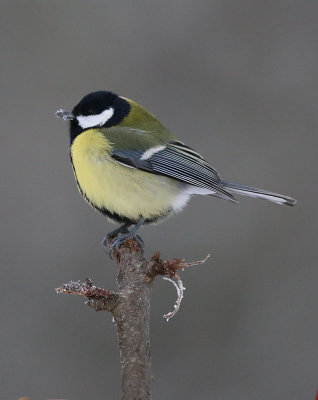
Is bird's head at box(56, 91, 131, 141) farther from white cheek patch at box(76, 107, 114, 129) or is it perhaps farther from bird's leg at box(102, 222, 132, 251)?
bird's leg at box(102, 222, 132, 251)

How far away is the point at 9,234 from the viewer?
3.83 meters

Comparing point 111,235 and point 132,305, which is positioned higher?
point 111,235

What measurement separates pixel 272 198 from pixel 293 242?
1.53 m

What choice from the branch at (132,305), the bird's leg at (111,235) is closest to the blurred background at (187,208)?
the bird's leg at (111,235)

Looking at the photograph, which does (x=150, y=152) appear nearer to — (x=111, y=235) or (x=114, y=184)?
(x=114, y=184)

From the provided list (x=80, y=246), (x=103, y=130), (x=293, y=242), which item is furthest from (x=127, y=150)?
(x=293, y=242)

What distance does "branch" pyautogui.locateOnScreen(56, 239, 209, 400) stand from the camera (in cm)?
129

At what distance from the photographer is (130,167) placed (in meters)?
2.52

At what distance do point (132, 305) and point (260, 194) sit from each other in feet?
3.85

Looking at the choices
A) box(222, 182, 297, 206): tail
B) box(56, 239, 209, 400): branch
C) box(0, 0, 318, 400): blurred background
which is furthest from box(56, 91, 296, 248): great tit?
box(0, 0, 318, 400): blurred background

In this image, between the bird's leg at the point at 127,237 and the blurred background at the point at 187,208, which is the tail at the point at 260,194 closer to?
the bird's leg at the point at 127,237

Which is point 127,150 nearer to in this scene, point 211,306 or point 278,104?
point 211,306

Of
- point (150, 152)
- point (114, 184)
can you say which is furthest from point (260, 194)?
point (114, 184)

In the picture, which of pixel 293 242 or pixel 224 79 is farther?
pixel 224 79
